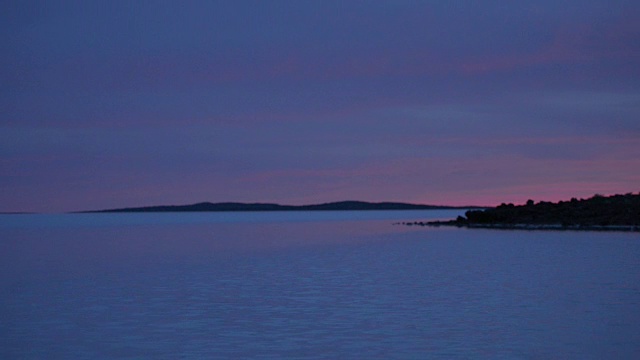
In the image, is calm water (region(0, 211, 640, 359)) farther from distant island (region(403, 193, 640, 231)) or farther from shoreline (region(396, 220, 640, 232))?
distant island (region(403, 193, 640, 231))

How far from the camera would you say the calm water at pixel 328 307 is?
55.2 ft

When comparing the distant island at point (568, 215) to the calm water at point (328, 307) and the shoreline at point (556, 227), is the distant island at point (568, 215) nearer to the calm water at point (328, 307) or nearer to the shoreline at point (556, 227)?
the shoreline at point (556, 227)

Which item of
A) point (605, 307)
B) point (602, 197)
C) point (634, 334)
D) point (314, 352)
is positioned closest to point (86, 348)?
point (314, 352)

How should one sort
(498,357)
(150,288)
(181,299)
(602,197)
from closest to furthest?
(498,357) → (181,299) → (150,288) → (602,197)

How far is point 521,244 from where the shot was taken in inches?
2008

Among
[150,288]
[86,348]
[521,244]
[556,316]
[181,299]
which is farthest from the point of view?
[521,244]

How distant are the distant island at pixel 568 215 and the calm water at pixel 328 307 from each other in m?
31.4

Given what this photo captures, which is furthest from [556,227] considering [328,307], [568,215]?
[328,307]

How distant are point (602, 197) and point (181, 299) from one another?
72634mm

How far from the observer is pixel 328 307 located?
22500 mm

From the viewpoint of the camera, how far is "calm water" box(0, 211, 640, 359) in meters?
16.8

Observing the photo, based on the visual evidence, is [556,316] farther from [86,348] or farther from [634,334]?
[86,348]

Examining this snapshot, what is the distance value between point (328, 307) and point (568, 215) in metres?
61.8

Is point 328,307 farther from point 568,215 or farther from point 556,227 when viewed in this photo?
point 568,215
